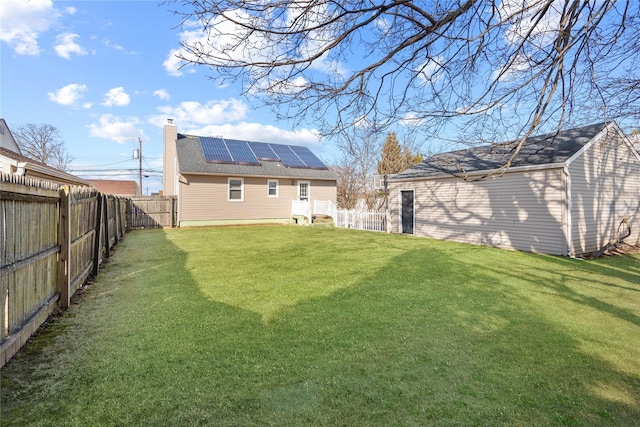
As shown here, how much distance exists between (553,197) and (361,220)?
27.5ft

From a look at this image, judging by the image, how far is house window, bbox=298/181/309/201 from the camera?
1951 cm

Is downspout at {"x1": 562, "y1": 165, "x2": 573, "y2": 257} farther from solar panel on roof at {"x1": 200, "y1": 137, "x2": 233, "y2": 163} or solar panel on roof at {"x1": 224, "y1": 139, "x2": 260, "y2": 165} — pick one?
solar panel on roof at {"x1": 200, "y1": 137, "x2": 233, "y2": 163}

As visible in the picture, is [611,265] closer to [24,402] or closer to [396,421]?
[396,421]

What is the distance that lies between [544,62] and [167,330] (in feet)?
18.3

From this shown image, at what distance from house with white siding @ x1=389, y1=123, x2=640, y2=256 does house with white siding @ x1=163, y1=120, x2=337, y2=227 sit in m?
8.37

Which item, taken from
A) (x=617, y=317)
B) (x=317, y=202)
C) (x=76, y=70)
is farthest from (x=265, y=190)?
(x=617, y=317)

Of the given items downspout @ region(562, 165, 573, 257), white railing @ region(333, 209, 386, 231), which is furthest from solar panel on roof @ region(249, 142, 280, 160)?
downspout @ region(562, 165, 573, 257)

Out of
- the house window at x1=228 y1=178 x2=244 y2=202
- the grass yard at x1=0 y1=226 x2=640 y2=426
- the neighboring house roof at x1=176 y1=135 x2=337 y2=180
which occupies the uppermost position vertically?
the neighboring house roof at x1=176 y1=135 x2=337 y2=180

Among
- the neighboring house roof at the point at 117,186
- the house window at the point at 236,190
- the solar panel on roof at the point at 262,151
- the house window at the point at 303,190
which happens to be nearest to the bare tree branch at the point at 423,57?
the house window at the point at 236,190

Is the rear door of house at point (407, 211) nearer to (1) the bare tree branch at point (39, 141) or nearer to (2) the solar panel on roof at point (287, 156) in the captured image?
(2) the solar panel on roof at point (287, 156)

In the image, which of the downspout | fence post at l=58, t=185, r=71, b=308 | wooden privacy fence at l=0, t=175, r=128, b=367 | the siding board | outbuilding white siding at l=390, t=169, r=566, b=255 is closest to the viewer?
wooden privacy fence at l=0, t=175, r=128, b=367

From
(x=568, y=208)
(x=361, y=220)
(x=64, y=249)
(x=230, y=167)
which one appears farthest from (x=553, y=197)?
(x=230, y=167)

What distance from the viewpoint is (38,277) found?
11.0 feet

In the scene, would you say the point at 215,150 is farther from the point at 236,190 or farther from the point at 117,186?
the point at 117,186
